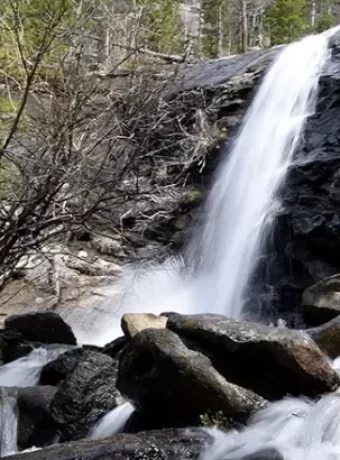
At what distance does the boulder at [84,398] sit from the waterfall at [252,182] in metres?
3.48

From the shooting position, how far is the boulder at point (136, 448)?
14.9 feet

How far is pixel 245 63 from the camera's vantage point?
578 inches

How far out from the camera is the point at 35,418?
6238 mm

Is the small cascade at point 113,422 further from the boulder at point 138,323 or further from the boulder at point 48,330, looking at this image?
the boulder at point 48,330

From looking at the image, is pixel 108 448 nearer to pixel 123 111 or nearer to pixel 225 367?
pixel 225 367

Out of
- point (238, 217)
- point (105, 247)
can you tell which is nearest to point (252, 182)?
point (238, 217)

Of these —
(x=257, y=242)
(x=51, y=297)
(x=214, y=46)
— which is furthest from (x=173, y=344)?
(x=214, y=46)

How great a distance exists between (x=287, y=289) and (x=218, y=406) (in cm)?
437

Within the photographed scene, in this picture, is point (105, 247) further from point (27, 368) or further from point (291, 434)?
point (291, 434)

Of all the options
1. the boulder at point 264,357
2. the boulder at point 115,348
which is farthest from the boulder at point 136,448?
the boulder at point 115,348

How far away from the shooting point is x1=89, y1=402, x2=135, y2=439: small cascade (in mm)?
5691

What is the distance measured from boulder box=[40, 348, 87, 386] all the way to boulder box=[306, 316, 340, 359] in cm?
252

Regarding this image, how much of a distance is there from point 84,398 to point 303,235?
14.1 ft

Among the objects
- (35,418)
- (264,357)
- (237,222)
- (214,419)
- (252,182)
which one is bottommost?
(35,418)
